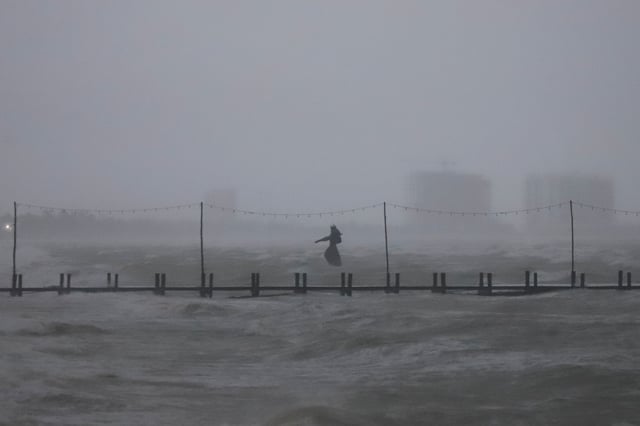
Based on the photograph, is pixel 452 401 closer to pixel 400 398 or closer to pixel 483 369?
pixel 400 398

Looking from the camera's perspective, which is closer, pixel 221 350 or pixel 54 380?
pixel 54 380

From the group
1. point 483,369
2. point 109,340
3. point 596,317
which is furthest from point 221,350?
point 596,317

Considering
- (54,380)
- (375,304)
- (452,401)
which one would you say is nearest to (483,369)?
(452,401)

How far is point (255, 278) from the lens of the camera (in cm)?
3519

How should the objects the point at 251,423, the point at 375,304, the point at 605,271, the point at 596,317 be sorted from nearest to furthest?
the point at 251,423 → the point at 596,317 → the point at 375,304 → the point at 605,271

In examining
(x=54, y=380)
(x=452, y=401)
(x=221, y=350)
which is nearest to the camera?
(x=452, y=401)

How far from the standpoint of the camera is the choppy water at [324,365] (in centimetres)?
1202

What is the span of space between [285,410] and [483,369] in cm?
535

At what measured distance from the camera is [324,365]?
16.6 meters

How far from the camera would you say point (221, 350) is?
61.7ft

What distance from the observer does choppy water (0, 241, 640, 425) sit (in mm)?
12019

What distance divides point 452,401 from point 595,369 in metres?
4.07

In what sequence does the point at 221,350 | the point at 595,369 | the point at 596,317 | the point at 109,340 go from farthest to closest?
the point at 596,317 → the point at 109,340 → the point at 221,350 → the point at 595,369

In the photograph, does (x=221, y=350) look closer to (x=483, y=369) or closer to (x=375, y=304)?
(x=483, y=369)
